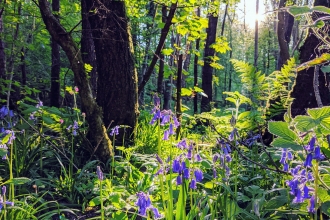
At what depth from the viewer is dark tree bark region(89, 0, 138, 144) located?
183 inches

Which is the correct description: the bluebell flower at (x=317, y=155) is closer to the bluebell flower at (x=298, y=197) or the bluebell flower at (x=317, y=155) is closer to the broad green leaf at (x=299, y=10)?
the bluebell flower at (x=298, y=197)

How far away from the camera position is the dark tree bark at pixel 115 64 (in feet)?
15.2

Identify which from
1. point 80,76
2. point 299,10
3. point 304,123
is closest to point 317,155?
point 304,123

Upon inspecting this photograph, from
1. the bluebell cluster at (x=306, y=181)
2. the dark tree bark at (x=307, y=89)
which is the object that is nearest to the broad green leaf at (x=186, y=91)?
the dark tree bark at (x=307, y=89)

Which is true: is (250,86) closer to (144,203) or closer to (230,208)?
(230,208)

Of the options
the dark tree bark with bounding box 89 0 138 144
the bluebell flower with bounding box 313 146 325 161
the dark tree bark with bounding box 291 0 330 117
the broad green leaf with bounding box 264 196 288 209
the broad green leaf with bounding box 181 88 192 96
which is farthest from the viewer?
the broad green leaf with bounding box 181 88 192 96

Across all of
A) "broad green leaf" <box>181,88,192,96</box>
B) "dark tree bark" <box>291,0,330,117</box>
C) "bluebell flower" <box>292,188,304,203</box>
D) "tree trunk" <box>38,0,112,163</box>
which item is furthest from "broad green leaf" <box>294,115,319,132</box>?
"broad green leaf" <box>181,88,192,96</box>

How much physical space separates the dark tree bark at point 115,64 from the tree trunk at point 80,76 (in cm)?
66

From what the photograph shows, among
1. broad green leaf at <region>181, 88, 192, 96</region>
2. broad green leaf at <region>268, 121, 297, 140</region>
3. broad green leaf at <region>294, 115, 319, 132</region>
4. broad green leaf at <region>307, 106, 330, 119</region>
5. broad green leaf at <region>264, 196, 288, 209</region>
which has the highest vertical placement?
broad green leaf at <region>307, 106, 330, 119</region>

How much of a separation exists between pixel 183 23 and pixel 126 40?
0.85 m

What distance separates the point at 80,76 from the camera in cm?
387

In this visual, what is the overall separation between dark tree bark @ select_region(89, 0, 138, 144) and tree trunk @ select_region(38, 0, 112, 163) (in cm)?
66

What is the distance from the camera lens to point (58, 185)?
333 cm

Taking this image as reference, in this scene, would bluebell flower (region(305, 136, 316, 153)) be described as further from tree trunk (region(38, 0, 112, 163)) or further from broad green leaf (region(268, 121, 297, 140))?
tree trunk (region(38, 0, 112, 163))
